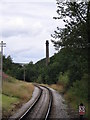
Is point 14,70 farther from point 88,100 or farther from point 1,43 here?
point 88,100

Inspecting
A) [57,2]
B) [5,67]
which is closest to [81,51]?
[57,2]

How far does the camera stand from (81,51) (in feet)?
76.0

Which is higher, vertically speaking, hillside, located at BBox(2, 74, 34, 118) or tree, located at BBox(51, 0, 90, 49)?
tree, located at BBox(51, 0, 90, 49)

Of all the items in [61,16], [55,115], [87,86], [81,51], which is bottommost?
[55,115]

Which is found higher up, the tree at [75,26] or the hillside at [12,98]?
the tree at [75,26]

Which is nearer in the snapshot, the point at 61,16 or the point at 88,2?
the point at 88,2

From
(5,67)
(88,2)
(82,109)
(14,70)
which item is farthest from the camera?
(14,70)

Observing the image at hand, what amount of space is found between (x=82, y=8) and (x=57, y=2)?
2.78 m

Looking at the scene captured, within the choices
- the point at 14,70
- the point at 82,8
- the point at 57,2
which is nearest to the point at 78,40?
the point at 82,8

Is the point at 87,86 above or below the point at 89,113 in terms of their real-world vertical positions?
above

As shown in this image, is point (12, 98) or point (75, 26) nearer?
point (75, 26)

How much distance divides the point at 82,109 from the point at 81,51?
20.1 ft

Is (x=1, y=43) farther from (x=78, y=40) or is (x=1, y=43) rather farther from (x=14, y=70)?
(x=14, y=70)

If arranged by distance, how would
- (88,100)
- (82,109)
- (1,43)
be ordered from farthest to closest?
(1,43) → (88,100) → (82,109)
